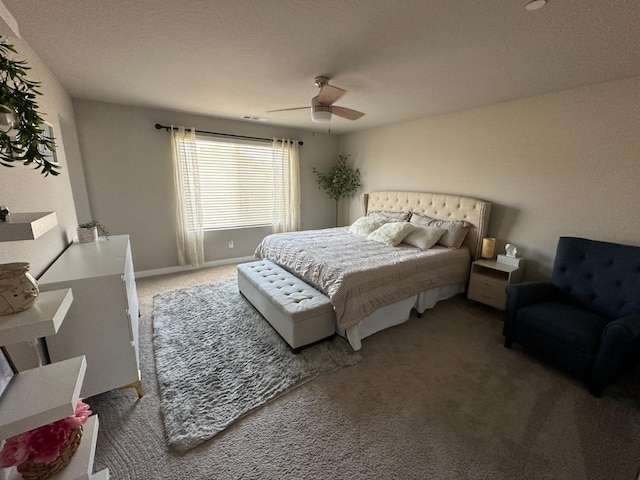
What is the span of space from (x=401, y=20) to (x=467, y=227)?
8.37ft

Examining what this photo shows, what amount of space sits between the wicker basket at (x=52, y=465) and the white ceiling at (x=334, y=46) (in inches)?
84.5

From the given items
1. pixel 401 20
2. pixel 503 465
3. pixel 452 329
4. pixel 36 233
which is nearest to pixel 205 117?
pixel 401 20

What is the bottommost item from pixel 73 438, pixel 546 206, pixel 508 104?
pixel 73 438

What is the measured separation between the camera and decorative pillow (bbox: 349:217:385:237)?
12.7 feet

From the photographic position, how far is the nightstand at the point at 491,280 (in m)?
2.90

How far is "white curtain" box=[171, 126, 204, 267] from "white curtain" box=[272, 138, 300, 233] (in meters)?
1.34

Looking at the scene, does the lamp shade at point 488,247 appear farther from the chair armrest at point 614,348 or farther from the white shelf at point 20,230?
the white shelf at point 20,230

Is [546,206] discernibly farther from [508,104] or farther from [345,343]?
[345,343]

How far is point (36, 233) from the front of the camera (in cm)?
96

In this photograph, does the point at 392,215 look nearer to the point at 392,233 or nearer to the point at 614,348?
the point at 392,233

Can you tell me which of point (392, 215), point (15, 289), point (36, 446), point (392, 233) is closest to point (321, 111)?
point (392, 233)

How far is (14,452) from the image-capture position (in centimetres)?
93

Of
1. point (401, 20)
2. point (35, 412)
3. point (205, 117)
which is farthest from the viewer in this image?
point (205, 117)

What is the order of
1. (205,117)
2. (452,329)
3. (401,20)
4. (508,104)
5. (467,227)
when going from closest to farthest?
(401,20)
(452,329)
(508,104)
(467,227)
(205,117)
